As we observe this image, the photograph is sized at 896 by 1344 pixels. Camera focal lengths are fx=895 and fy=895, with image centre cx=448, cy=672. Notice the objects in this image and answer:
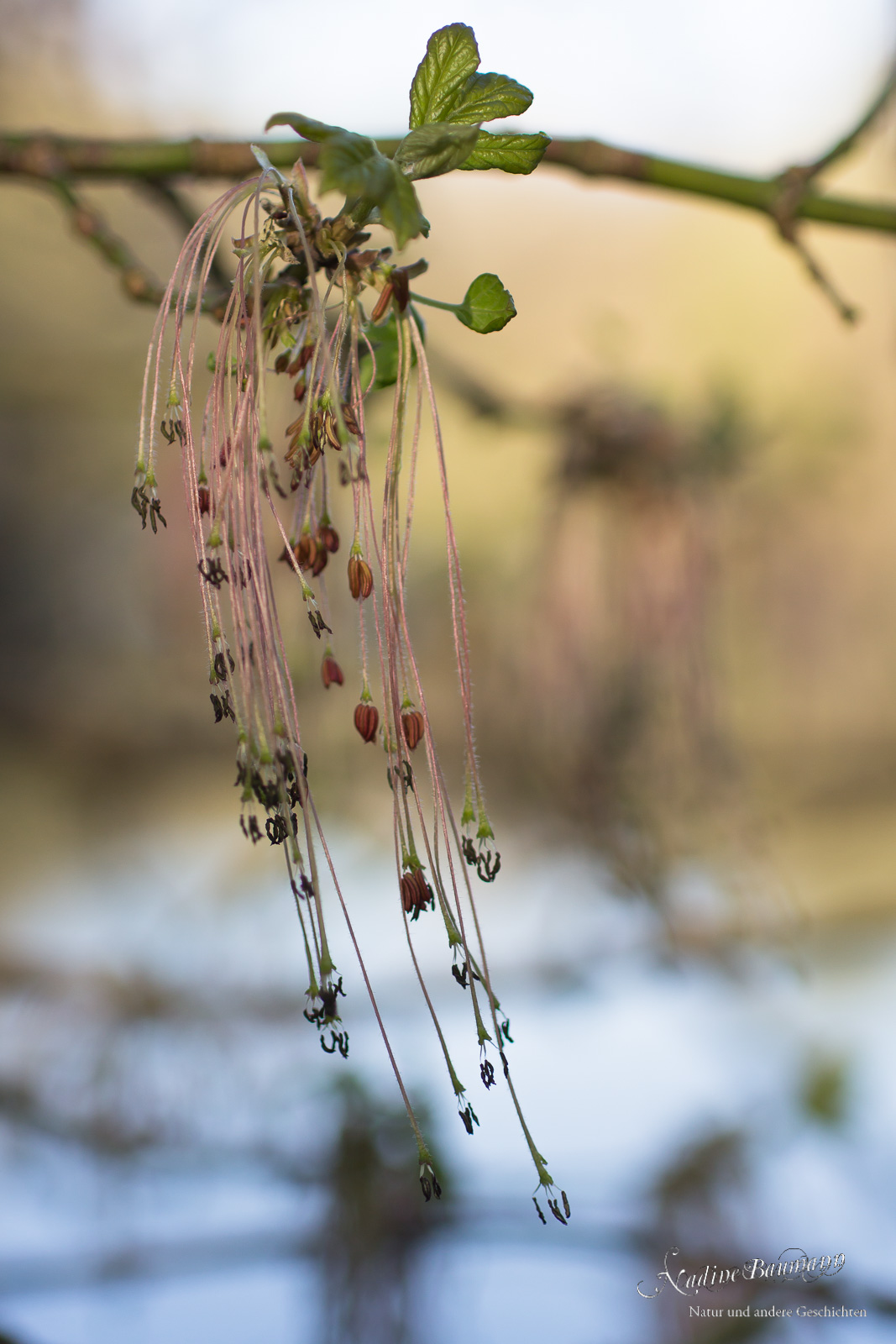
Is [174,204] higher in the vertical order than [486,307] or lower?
higher

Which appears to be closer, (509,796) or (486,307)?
(486,307)

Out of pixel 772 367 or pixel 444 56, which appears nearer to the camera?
pixel 444 56

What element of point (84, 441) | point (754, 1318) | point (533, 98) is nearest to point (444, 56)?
point (533, 98)

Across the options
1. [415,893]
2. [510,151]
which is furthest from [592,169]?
[415,893]

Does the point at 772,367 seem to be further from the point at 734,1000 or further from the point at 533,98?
the point at 533,98
